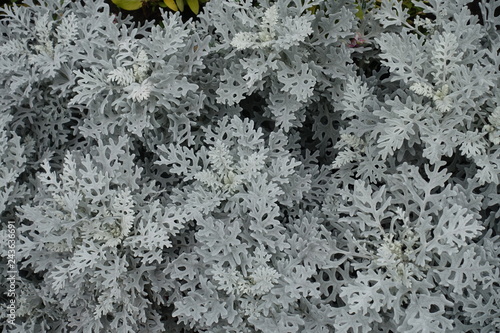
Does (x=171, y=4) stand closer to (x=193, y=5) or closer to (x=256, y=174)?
(x=193, y=5)

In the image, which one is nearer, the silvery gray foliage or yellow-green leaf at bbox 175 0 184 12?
the silvery gray foliage

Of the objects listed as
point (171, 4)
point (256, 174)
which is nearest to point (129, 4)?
point (171, 4)

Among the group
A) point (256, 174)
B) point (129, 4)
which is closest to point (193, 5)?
point (129, 4)

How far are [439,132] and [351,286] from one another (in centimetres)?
67

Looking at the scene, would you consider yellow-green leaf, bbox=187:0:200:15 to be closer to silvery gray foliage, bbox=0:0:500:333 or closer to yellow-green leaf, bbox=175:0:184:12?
yellow-green leaf, bbox=175:0:184:12

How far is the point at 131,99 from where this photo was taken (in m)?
2.40

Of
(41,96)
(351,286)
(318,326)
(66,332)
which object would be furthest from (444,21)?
(66,332)

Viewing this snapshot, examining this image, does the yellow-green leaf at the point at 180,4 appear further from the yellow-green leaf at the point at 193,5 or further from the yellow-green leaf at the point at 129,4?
the yellow-green leaf at the point at 129,4

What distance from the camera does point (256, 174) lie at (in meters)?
2.22

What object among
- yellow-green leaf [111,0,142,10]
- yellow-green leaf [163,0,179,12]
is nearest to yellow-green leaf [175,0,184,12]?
yellow-green leaf [163,0,179,12]

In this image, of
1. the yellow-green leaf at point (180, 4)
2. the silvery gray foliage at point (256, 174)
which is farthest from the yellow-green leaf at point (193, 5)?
the silvery gray foliage at point (256, 174)

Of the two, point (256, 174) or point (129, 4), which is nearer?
point (256, 174)

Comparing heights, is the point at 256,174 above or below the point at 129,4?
below

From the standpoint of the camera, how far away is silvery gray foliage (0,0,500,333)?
2072 millimetres
